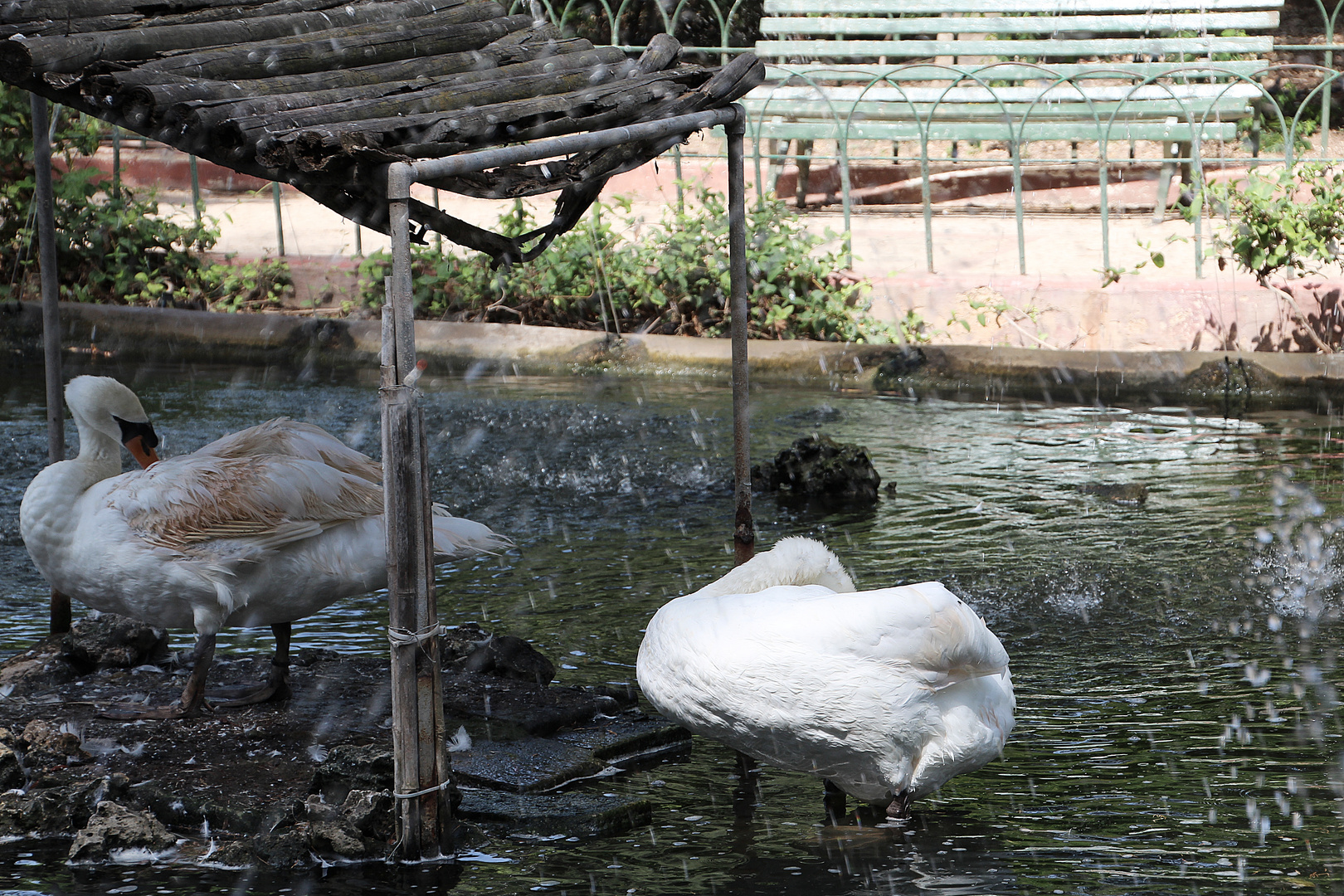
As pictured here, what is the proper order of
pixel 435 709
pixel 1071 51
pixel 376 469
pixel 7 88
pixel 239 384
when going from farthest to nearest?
pixel 1071 51, pixel 7 88, pixel 239 384, pixel 376 469, pixel 435 709

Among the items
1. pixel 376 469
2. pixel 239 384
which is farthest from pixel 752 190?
pixel 376 469

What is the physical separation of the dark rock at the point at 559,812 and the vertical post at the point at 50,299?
2345mm

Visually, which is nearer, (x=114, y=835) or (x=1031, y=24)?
(x=114, y=835)

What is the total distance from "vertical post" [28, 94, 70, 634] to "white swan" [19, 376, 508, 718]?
2.70 feet

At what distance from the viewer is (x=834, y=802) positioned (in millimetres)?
4562

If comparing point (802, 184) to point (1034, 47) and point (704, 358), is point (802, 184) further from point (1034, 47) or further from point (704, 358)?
point (704, 358)

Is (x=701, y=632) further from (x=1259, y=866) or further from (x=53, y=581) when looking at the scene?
(x=53, y=581)

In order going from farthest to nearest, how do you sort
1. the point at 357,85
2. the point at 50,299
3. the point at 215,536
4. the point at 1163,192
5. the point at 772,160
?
the point at 772,160
the point at 1163,192
the point at 50,299
the point at 215,536
the point at 357,85

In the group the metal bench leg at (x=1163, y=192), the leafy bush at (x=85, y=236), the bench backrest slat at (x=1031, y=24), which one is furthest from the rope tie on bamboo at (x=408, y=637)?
the bench backrest slat at (x=1031, y=24)

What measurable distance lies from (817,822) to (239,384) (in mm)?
7093

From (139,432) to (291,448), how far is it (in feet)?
2.14

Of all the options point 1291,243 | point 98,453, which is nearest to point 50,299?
point 98,453

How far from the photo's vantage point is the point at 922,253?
1248 centimetres

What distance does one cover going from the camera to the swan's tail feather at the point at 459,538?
521 centimetres
